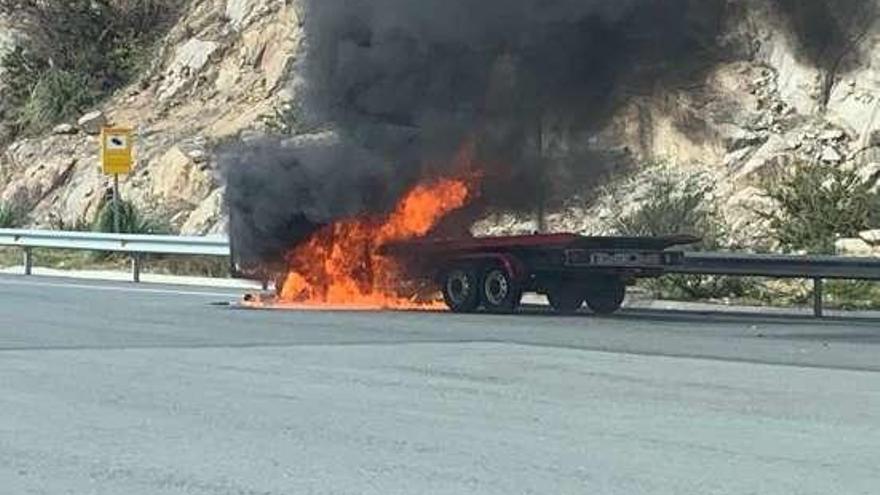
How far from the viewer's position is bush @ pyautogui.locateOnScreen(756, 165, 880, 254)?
26.3m

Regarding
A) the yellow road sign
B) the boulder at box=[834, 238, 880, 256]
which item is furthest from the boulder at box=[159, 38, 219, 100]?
the boulder at box=[834, 238, 880, 256]

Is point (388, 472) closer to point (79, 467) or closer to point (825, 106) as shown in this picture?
point (79, 467)

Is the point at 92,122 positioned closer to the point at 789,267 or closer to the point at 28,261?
the point at 28,261

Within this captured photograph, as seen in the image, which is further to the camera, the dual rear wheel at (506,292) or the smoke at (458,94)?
the smoke at (458,94)

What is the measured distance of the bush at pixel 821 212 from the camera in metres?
26.3

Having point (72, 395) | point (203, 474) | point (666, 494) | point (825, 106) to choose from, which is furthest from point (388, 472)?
point (825, 106)

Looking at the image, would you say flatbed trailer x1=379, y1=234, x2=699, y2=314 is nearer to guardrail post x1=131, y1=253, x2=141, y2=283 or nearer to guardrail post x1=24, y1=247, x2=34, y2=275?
guardrail post x1=131, y1=253, x2=141, y2=283

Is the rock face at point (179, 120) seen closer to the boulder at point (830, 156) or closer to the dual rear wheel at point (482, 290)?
the boulder at point (830, 156)

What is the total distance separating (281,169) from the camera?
72.0 ft

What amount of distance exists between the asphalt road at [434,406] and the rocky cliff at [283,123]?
602 cm

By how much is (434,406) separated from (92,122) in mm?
31266

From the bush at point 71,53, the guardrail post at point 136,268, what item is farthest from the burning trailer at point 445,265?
the bush at point 71,53

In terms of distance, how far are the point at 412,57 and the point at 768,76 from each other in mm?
10787

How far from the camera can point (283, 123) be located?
33688 millimetres
